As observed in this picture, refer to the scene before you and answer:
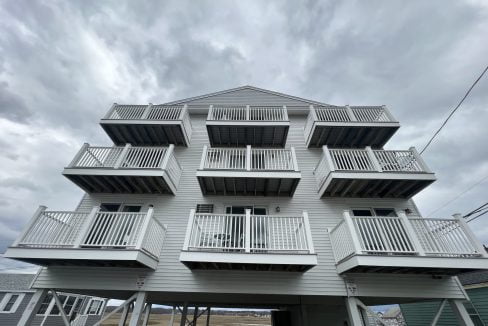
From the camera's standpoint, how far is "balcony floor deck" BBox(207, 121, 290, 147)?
28.8 feet

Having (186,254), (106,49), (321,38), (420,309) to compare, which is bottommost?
(420,309)

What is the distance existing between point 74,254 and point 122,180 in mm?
2930

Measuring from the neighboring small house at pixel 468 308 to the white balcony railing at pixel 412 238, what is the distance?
7529 millimetres

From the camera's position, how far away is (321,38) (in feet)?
52.4

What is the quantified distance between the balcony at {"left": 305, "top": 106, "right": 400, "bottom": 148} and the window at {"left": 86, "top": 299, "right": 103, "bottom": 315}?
104 feet

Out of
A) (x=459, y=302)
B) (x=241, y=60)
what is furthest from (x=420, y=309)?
(x=241, y=60)

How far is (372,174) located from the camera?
→ 269 inches

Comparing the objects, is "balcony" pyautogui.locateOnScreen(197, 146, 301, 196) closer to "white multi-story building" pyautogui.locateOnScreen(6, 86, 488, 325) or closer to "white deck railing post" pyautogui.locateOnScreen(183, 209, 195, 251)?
"white multi-story building" pyautogui.locateOnScreen(6, 86, 488, 325)

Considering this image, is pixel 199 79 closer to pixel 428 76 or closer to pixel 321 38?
pixel 321 38

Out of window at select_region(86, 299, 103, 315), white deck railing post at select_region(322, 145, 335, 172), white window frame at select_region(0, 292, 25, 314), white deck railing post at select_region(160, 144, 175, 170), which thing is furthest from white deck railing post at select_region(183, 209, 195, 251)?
window at select_region(86, 299, 103, 315)

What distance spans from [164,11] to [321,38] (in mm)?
13634

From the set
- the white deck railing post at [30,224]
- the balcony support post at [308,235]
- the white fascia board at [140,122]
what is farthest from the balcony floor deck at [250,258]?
the white fascia board at [140,122]

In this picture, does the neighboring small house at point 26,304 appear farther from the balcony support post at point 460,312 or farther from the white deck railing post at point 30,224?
the balcony support post at point 460,312

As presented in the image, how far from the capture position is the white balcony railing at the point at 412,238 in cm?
500
